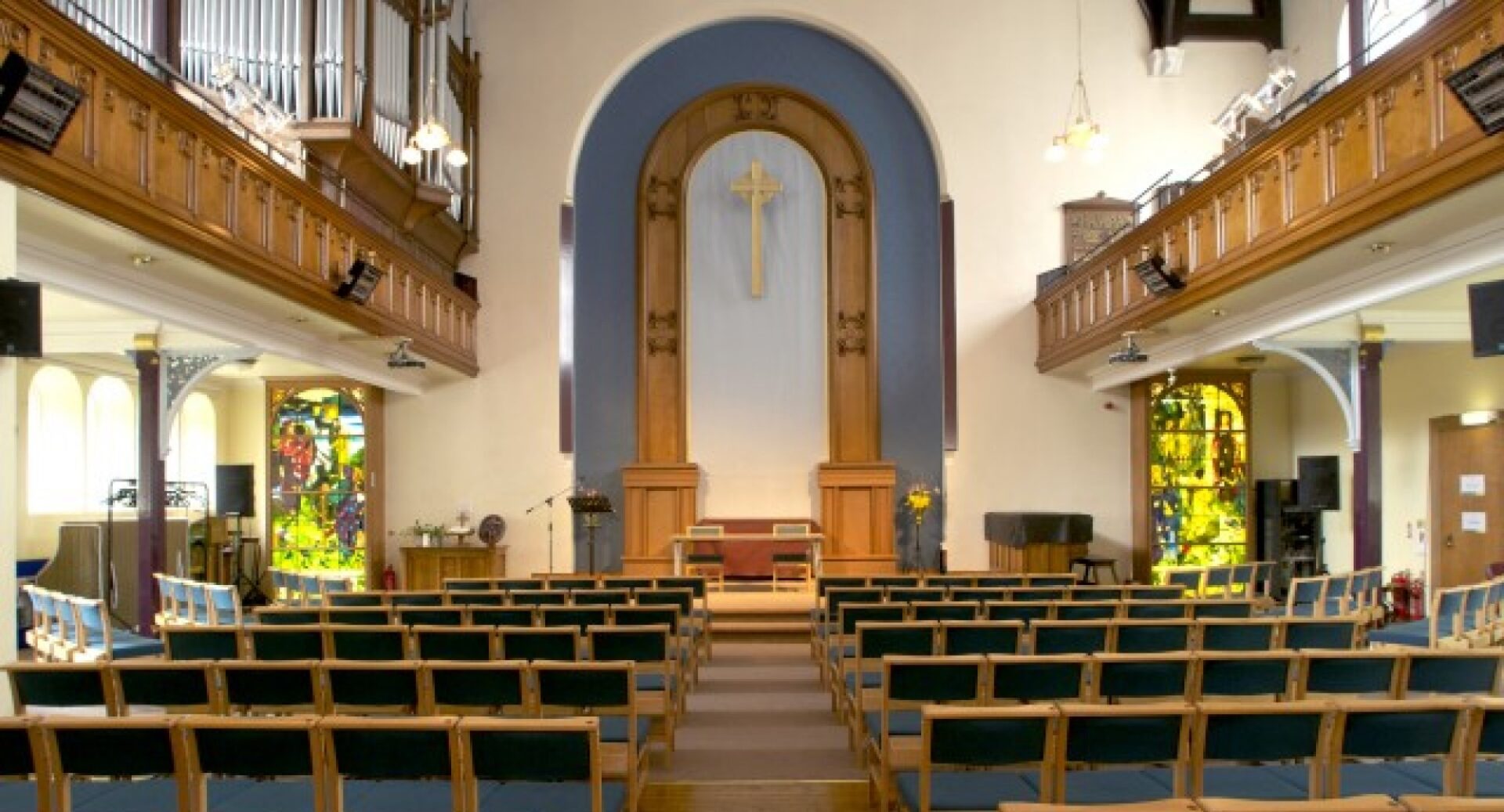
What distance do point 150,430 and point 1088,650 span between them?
26.0ft

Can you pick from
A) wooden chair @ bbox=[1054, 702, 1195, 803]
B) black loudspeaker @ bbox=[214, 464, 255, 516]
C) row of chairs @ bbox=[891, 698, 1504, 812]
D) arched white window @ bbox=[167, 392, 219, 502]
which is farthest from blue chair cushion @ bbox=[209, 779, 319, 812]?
arched white window @ bbox=[167, 392, 219, 502]

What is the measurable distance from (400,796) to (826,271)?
1222 centimetres

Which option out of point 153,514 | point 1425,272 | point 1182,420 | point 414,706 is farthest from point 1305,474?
point 153,514

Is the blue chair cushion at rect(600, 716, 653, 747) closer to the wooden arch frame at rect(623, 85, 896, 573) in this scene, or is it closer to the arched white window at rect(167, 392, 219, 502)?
the wooden arch frame at rect(623, 85, 896, 573)

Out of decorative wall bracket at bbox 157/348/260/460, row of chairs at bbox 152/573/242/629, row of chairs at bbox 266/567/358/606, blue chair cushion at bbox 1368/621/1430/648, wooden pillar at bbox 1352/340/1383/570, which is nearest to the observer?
blue chair cushion at bbox 1368/621/1430/648

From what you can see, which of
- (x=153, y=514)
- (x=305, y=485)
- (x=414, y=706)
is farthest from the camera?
(x=305, y=485)

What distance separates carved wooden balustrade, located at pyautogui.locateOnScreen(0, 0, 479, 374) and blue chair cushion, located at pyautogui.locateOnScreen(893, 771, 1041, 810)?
4.94 m

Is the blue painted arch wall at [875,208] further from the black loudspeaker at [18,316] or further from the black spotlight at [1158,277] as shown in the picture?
the black loudspeaker at [18,316]

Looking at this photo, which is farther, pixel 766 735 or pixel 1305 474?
pixel 1305 474

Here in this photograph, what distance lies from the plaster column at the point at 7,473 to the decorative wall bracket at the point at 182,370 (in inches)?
177

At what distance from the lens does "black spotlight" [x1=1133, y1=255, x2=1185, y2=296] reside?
32.6 ft

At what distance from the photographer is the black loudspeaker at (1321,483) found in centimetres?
1212

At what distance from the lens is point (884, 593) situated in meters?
7.92

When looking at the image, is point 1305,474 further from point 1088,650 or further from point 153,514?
point 153,514
